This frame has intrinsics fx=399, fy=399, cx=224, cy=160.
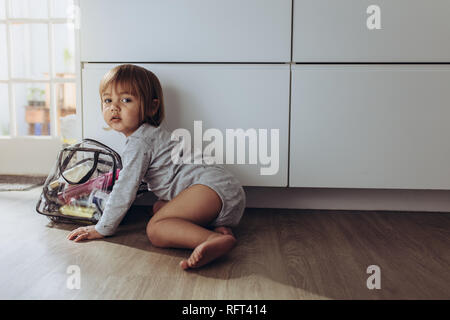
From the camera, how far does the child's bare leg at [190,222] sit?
959mm

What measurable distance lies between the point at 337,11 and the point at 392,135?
45cm

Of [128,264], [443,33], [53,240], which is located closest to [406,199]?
[443,33]

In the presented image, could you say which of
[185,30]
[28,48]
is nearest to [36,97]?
[28,48]

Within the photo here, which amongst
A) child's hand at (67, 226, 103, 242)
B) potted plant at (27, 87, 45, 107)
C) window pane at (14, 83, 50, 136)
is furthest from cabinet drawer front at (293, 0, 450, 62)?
potted plant at (27, 87, 45, 107)

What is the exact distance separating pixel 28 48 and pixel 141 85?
139 cm

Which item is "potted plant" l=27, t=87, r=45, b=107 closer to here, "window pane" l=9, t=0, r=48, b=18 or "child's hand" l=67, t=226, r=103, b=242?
"window pane" l=9, t=0, r=48, b=18

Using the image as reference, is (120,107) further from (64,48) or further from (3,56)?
(64,48)

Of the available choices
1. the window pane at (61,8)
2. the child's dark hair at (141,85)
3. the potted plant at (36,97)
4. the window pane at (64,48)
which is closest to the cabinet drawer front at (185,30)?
the child's dark hair at (141,85)

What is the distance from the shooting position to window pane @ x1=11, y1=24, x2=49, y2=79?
2107 mm

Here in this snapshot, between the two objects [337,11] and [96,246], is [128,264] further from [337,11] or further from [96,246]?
[337,11]

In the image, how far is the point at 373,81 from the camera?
52.1 inches

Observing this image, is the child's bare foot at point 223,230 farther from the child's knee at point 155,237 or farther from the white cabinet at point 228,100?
the white cabinet at point 228,100

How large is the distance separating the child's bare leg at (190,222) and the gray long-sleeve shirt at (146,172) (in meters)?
0.07

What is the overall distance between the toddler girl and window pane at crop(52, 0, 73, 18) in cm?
116
